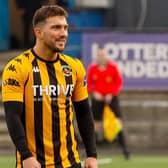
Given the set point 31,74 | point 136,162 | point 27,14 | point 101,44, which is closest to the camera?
point 31,74

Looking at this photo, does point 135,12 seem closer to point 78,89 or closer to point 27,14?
point 27,14

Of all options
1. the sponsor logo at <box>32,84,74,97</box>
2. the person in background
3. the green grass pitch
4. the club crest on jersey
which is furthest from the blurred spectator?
the sponsor logo at <box>32,84,74,97</box>

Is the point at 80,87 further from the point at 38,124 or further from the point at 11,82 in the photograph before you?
the point at 11,82

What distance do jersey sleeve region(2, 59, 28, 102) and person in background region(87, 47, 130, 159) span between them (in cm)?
855

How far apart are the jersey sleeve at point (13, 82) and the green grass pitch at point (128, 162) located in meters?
7.07

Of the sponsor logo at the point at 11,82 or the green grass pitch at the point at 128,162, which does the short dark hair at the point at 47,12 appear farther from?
the green grass pitch at the point at 128,162

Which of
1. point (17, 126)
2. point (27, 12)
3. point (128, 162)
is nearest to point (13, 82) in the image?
point (17, 126)

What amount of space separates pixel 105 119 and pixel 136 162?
1.16 meters

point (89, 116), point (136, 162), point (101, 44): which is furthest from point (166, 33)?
point (89, 116)

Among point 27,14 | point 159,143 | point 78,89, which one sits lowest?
point 159,143

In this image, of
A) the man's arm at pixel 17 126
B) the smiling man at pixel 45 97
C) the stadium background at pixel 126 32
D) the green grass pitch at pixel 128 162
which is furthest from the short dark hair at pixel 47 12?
the stadium background at pixel 126 32

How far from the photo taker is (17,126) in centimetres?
598

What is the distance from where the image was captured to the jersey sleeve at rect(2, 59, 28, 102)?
239 inches

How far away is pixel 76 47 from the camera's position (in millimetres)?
17531
